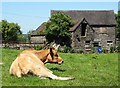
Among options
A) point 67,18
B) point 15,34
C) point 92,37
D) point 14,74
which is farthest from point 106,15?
point 14,74

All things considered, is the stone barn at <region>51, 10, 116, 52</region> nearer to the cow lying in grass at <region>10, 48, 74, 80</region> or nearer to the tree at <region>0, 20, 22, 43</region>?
the tree at <region>0, 20, 22, 43</region>

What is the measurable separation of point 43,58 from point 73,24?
51106 mm

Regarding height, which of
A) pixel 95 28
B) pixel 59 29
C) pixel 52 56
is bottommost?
pixel 52 56

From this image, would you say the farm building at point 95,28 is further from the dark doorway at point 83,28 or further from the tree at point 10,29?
the tree at point 10,29

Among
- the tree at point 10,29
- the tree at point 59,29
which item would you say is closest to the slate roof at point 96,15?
the tree at point 59,29

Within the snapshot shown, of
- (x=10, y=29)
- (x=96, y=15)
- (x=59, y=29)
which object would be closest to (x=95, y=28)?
(x=96, y=15)

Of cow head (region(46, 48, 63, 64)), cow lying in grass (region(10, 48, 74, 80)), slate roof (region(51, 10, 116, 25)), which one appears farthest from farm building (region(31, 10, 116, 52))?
cow lying in grass (region(10, 48, 74, 80))

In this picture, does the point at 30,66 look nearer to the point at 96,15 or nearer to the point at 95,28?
the point at 95,28

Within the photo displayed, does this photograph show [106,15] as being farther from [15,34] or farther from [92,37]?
[15,34]

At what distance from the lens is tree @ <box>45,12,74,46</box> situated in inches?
2409

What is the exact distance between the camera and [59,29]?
61.0 meters

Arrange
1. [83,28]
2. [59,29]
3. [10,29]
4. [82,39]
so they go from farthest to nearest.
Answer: [10,29] → [83,28] → [82,39] → [59,29]

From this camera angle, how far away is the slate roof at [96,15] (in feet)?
233

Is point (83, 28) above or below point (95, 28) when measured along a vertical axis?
below
